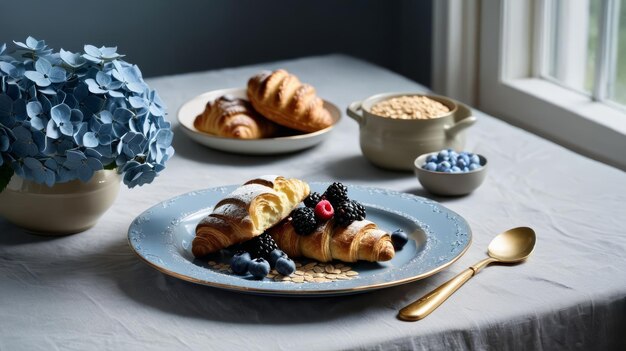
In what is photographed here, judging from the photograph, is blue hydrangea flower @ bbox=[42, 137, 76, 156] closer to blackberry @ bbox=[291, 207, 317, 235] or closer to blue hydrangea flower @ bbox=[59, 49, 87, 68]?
blue hydrangea flower @ bbox=[59, 49, 87, 68]

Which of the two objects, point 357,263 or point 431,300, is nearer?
point 431,300

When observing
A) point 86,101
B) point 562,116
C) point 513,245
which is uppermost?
point 86,101

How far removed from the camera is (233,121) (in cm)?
166

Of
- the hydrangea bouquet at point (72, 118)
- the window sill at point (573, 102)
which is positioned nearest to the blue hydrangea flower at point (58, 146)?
the hydrangea bouquet at point (72, 118)

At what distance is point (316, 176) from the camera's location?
61.0 inches

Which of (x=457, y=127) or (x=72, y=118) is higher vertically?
(x=72, y=118)

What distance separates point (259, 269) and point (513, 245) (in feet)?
1.15

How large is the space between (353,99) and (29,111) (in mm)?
952

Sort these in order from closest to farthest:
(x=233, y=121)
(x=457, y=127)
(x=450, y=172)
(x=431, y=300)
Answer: (x=431, y=300) → (x=450, y=172) → (x=457, y=127) → (x=233, y=121)

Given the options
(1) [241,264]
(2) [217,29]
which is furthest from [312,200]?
(2) [217,29]

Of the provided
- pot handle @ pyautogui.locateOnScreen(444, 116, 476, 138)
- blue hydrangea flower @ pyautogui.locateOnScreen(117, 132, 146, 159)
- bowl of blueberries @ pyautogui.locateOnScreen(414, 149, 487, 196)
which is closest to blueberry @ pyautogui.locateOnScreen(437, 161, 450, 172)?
bowl of blueberries @ pyautogui.locateOnScreen(414, 149, 487, 196)

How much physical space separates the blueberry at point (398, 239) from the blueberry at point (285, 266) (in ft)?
0.52

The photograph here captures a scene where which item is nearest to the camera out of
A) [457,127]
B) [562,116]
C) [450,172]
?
[450,172]

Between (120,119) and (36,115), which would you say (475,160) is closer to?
(120,119)
